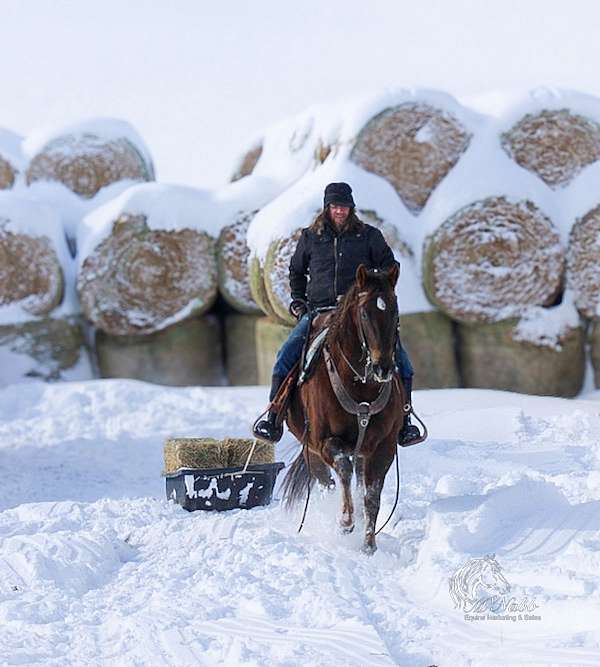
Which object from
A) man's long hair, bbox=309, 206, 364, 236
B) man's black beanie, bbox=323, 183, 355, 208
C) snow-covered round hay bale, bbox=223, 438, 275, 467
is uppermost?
man's black beanie, bbox=323, 183, 355, 208

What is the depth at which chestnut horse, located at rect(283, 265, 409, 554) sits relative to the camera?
17.0ft

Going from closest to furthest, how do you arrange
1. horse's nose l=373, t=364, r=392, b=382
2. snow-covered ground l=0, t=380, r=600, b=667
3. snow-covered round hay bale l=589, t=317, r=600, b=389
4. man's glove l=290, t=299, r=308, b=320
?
snow-covered ground l=0, t=380, r=600, b=667
horse's nose l=373, t=364, r=392, b=382
man's glove l=290, t=299, r=308, b=320
snow-covered round hay bale l=589, t=317, r=600, b=389

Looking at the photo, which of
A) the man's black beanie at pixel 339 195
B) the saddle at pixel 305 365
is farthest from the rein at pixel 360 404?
the man's black beanie at pixel 339 195

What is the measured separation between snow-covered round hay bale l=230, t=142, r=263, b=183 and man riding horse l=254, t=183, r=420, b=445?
9.55 meters

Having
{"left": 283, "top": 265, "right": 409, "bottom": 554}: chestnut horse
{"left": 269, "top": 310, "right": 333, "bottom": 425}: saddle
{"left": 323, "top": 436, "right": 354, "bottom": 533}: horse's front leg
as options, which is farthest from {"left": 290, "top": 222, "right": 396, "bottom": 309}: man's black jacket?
{"left": 323, "top": 436, "right": 354, "bottom": 533}: horse's front leg

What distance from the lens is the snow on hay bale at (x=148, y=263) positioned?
43.1 feet

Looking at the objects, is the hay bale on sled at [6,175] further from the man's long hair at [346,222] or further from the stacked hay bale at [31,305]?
the man's long hair at [346,222]

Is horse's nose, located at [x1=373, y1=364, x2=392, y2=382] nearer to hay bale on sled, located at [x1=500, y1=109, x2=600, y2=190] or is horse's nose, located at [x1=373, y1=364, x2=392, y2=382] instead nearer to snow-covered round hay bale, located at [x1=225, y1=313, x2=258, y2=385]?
hay bale on sled, located at [x1=500, y1=109, x2=600, y2=190]

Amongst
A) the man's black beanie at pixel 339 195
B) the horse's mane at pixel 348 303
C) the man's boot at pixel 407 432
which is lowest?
the man's boot at pixel 407 432

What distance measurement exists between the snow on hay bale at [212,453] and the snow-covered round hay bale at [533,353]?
5044mm

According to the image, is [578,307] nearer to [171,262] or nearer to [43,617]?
[171,262]

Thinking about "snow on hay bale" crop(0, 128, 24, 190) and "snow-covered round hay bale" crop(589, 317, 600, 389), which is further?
"snow on hay bale" crop(0, 128, 24, 190)

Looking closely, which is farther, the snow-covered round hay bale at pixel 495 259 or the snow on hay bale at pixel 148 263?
the snow on hay bale at pixel 148 263

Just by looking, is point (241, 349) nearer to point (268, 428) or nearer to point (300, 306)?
point (300, 306)
